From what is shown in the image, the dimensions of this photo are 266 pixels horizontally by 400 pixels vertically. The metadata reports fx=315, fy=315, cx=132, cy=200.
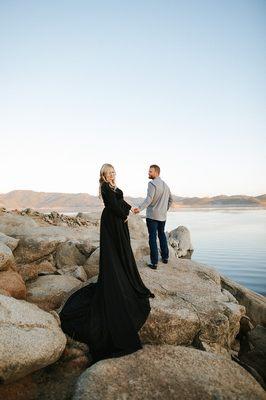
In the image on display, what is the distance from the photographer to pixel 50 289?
7773 millimetres

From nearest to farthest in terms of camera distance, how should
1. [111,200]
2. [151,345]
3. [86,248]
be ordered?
[151,345] → [111,200] → [86,248]

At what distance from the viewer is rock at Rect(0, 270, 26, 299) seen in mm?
6887

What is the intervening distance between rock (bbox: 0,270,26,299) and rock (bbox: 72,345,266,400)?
291 centimetres

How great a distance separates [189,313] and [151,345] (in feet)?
3.43

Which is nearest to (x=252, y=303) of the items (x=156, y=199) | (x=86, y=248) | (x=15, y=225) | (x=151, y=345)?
(x=156, y=199)

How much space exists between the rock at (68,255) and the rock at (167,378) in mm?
5845

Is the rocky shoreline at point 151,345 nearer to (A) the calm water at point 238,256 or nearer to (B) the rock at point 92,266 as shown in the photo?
(B) the rock at point 92,266

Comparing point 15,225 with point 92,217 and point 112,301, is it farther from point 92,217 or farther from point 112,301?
point 112,301

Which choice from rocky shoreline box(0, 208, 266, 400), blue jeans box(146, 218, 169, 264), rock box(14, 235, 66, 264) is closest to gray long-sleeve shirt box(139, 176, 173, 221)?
blue jeans box(146, 218, 169, 264)

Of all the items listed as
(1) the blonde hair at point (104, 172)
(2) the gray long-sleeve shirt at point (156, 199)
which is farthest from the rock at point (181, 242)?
(1) the blonde hair at point (104, 172)

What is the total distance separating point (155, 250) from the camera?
8414mm

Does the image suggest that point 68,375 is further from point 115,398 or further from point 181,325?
point 181,325

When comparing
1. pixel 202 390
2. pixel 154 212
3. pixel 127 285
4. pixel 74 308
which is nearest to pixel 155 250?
pixel 154 212

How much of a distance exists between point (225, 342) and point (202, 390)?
236 cm
